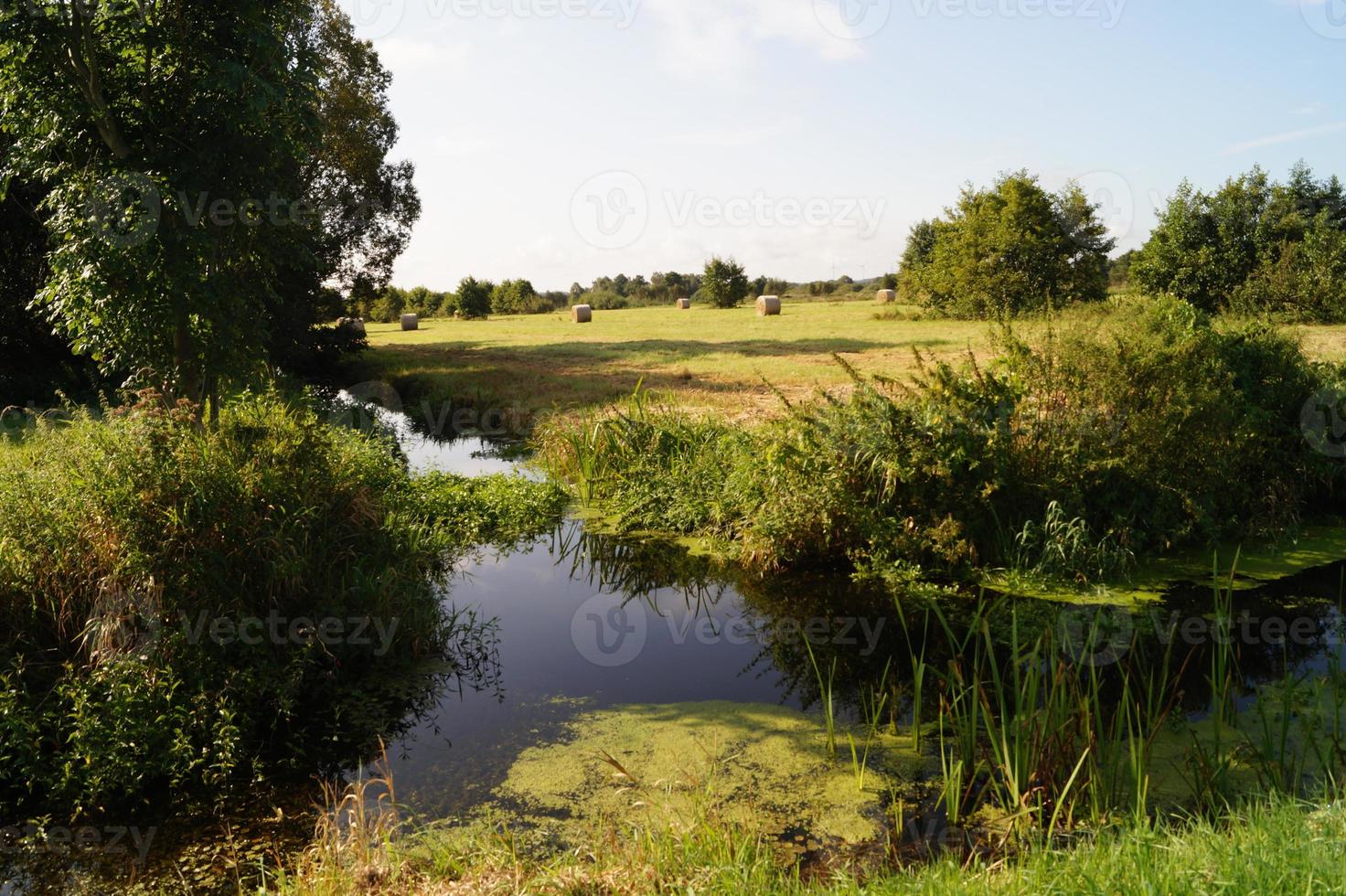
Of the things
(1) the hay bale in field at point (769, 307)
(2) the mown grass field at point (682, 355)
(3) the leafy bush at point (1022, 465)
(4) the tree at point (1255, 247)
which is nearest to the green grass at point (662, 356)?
(2) the mown grass field at point (682, 355)

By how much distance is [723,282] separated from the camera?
55094 mm

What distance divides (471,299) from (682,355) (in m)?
29.9

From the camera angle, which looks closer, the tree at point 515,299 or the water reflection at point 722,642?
the water reflection at point 722,642

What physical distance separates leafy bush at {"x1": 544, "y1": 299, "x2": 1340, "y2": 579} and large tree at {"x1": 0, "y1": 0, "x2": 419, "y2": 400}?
5.96 metres

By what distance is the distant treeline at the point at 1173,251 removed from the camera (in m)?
26.2

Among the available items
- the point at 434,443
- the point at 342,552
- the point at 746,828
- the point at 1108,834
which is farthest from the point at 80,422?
the point at 434,443

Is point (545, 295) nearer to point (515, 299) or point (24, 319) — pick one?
point (515, 299)

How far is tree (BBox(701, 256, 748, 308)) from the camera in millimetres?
55031

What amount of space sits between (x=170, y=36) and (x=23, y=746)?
24.5ft

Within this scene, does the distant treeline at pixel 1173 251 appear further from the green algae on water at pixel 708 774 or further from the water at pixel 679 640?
the green algae on water at pixel 708 774

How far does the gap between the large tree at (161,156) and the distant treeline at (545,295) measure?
41563 millimetres

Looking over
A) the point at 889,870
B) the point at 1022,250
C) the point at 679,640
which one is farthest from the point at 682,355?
the point at 889,870

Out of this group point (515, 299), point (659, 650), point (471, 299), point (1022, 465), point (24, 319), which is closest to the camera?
point (659, 650)

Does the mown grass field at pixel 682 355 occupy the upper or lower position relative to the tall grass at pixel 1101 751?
upper
